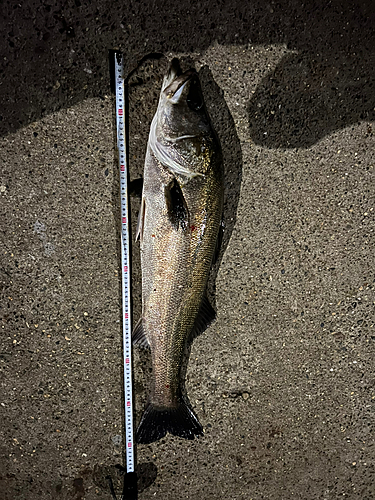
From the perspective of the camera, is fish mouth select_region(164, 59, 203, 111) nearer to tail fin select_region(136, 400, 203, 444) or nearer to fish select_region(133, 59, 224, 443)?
fish select_region(133, 59, 224, 443)

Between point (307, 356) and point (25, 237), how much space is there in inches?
102

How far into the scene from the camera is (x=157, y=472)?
105 inches

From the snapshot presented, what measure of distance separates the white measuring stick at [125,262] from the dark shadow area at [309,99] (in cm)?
102

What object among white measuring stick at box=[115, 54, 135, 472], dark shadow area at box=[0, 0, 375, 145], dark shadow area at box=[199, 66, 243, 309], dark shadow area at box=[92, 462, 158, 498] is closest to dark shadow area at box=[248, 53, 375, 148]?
dark shadow area at box=[0, 0, 375, 145]

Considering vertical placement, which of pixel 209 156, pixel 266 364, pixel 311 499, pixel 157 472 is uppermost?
pixel 209 156

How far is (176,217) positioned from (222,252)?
690 millimetres

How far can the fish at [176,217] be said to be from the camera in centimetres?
200

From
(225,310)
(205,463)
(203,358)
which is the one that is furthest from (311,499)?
(225,310)

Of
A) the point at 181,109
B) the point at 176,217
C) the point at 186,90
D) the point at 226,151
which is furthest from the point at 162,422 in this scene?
the point at 186,90

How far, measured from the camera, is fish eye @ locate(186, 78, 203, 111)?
198 cm

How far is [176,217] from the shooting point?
204 cm

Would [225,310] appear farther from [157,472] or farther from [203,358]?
[157,472]

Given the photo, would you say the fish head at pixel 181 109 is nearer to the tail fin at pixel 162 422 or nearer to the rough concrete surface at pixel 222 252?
the rough concrete surface at pixel 222 252

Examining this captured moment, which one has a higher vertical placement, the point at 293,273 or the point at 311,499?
the point at 293,273
